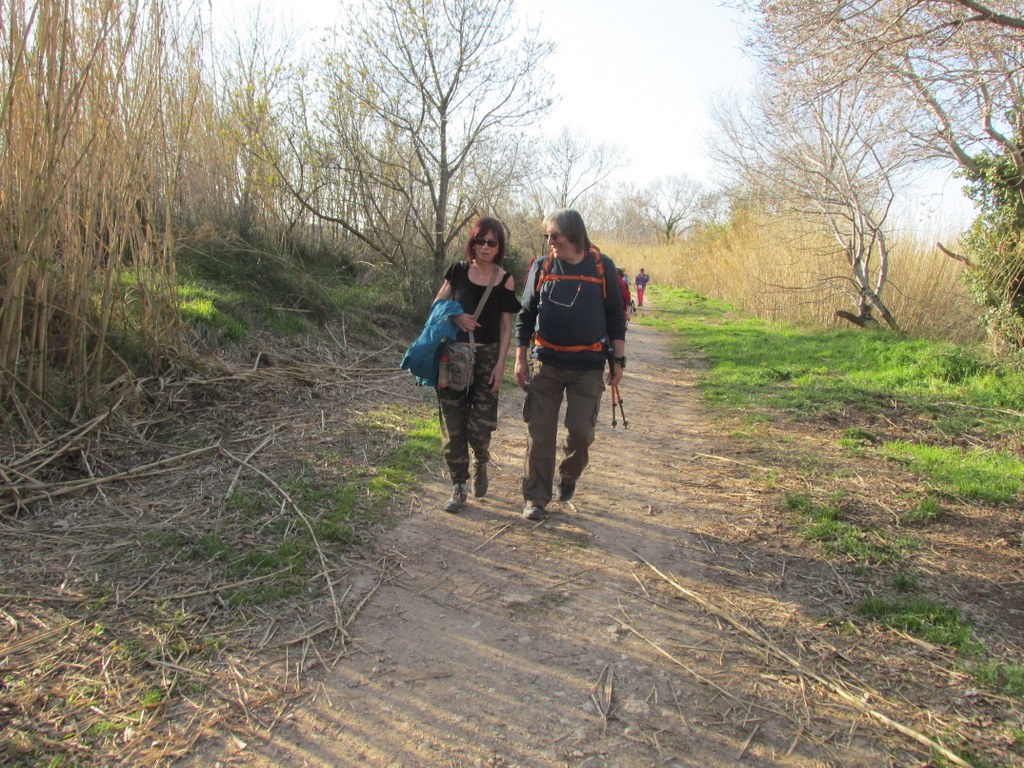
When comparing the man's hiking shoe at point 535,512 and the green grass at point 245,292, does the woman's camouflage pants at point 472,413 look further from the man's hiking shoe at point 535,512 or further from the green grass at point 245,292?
the green grass at point 245,292

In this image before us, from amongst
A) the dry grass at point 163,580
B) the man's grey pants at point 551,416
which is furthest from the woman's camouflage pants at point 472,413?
the dry grass at point 163,580

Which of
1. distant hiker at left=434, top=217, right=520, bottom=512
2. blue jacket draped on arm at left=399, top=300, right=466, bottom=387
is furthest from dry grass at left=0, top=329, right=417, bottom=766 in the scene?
blue jacket draped on arm at left=399, top=300, right=466, bottom=387

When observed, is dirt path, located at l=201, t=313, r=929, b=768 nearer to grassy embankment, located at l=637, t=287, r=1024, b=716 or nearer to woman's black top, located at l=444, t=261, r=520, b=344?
grassy embankment, located at l=637, t=287, r=1024, b=716

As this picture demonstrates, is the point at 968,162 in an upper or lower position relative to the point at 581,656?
upper

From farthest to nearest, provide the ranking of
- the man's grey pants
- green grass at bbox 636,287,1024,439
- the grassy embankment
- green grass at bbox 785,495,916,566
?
green grass at bbox 636,287,1024,439
the man's grey pants
green grass at bbox 785,495,916,566
the grassy embankment

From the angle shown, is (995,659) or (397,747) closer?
(397,747)

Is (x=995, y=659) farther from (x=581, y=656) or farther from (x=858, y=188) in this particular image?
(x=858, y=188)

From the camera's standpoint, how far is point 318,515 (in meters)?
4.08

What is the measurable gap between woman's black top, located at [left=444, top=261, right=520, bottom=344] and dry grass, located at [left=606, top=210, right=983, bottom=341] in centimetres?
971

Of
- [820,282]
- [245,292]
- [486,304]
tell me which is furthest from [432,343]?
[820,282]

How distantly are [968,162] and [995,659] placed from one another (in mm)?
9898

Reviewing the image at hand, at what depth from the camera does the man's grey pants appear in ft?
13.5

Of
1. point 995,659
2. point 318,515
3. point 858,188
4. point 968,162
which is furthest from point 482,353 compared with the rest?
point 858,188

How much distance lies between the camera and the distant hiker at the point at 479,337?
419 centimetres
